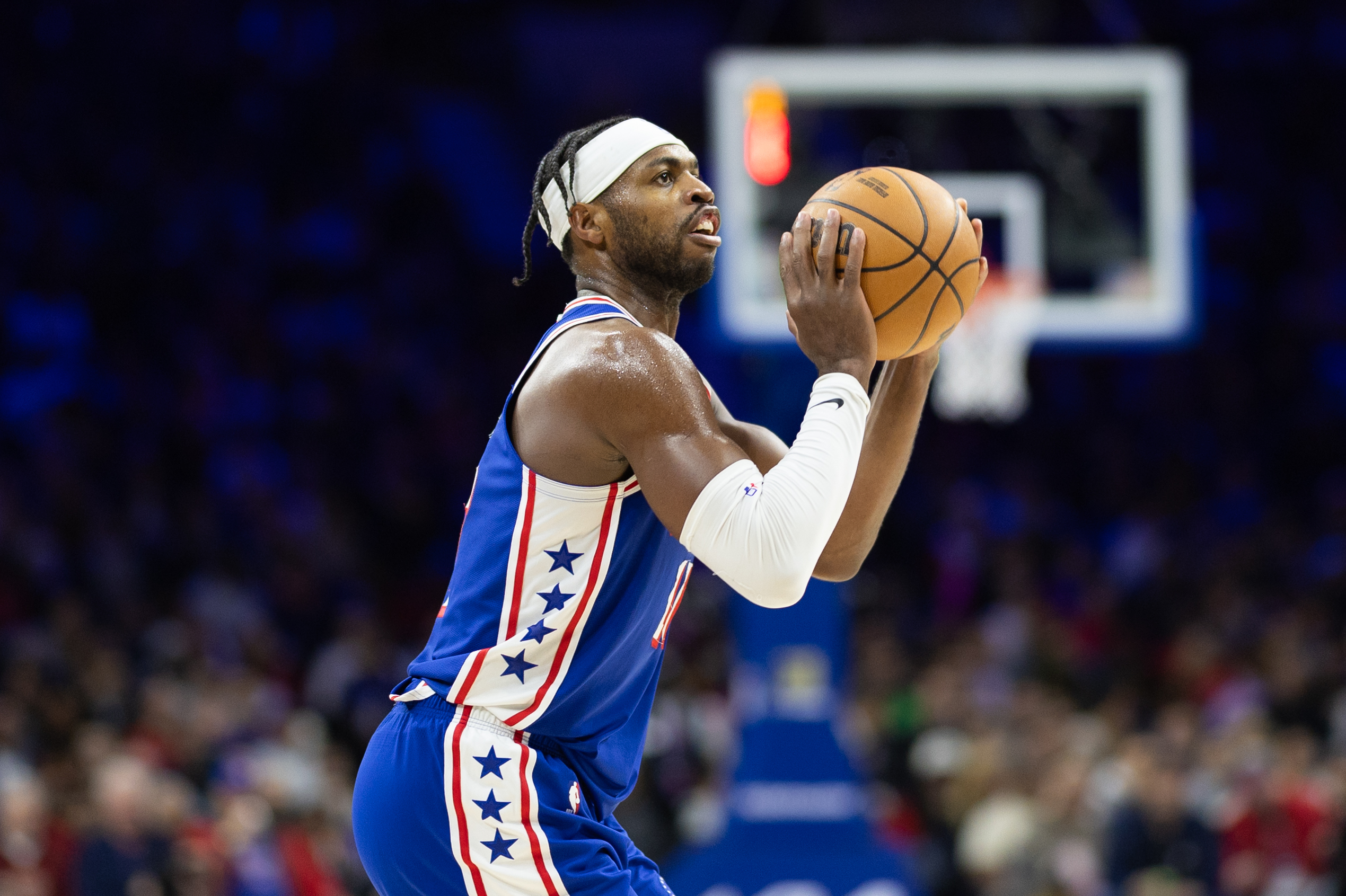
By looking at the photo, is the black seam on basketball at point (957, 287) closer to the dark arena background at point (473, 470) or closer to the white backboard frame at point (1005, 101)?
the white backboard frame at point (1005, 101)

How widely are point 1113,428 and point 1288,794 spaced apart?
566 cm

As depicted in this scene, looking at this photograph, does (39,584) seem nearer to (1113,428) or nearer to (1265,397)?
(1113,428)

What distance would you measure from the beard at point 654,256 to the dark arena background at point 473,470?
19.1 ft

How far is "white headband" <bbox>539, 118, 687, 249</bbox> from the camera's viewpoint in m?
3.22

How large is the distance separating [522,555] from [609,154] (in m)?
0.83

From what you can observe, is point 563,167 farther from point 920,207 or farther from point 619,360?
point 920,207

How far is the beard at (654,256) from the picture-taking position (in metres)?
3.19

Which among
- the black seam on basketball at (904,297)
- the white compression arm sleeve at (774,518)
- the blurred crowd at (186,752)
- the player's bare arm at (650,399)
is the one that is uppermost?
the black seam on basketball at (904,297)

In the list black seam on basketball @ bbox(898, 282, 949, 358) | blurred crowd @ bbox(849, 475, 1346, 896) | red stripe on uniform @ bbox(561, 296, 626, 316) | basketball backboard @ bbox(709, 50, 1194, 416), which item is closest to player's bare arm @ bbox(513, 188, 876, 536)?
red stripe on uniform @ bbox(561, 296, 626, 316)

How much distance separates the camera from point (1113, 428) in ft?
50.9

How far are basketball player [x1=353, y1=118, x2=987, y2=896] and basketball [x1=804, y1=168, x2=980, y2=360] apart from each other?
112mm

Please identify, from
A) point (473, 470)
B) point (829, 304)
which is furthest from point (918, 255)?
Answer: point (473, 470)

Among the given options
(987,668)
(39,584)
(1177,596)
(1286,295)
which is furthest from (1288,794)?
(39,584)

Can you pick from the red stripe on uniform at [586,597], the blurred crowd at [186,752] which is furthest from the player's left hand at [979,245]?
the blurred crowd at [186,752]
